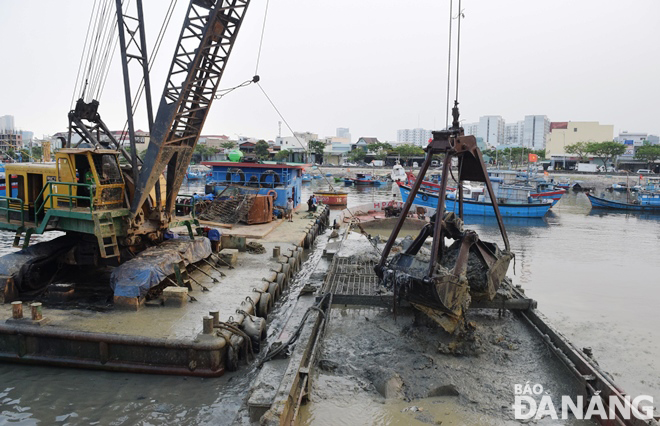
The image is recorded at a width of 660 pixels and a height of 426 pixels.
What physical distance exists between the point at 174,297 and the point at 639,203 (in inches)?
1721

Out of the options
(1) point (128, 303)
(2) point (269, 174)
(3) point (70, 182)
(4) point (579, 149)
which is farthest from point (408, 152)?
(1) point (128, 303)

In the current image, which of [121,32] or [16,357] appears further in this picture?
[121,32]

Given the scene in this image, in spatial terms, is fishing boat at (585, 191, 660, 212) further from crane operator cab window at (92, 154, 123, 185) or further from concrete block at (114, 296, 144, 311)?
concrete block at (114, 296, 144, 311)

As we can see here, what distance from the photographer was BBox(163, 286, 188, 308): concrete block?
9141 millimetres

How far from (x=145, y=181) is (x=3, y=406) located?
16.0 feet

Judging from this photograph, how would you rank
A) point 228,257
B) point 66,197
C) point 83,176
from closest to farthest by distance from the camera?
point 66,197 < point 83,176 < point 228,257

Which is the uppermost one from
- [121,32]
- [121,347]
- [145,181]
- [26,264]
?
[121,32]

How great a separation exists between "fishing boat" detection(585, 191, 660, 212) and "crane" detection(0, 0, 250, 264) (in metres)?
41.1

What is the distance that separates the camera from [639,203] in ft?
132

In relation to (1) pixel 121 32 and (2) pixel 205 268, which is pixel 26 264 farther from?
→ (1) pixel 121 32

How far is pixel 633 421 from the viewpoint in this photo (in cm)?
532

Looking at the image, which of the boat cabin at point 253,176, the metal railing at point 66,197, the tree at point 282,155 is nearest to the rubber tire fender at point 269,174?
the boat cabin at point 253,176

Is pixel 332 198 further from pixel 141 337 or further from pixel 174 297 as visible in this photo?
pixel 141 337

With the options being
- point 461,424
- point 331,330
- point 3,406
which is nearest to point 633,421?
point 461,424
